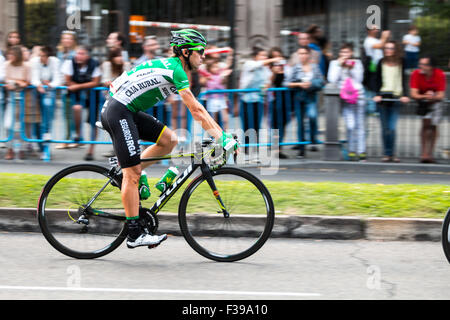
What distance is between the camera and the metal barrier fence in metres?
11.1

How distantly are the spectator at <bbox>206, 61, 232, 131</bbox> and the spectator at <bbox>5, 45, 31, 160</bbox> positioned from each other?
9.29 feet

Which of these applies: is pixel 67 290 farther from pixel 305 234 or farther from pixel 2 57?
pixel 2 57

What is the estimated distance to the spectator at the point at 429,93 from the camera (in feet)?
35.9

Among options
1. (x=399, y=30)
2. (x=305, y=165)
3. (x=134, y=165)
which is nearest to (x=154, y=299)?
(x=134, y=165)

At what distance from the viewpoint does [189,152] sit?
617 cm

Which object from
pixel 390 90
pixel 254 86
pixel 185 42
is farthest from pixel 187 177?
pixel 390 90

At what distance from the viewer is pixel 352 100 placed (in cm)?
1108

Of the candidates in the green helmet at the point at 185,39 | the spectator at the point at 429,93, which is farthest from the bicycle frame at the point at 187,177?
the spectator at the point at 429,93

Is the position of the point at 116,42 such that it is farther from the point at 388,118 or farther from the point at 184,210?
the point at 184,210

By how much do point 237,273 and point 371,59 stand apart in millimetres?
6409

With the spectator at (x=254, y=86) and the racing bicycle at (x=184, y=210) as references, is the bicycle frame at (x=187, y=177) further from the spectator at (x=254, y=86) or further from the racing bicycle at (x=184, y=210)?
the spectator at (x=254, y=86)

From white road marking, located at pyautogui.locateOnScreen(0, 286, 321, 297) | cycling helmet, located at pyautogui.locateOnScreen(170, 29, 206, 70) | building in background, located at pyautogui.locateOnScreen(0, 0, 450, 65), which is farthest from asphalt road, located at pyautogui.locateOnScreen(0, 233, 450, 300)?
building in background, located at pyautogui.locateOnScreen(0, 0, 450, 65)

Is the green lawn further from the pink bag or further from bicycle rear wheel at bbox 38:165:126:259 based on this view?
the pink bag

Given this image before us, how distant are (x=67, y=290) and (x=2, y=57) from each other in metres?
7.74
